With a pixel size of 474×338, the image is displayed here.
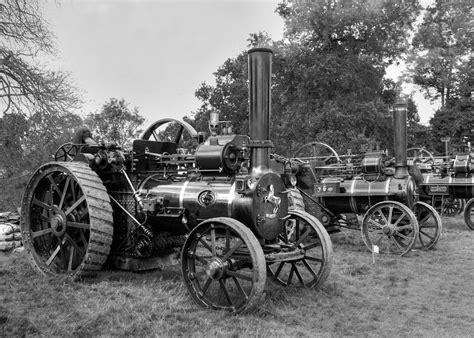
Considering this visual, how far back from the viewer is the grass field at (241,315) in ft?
12.5

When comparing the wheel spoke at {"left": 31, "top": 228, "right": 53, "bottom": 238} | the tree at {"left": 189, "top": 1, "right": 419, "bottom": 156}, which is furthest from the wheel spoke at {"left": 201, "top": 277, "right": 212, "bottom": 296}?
the tree at {"left": 189, "top": 1, "right": 419, "bottom": 156}

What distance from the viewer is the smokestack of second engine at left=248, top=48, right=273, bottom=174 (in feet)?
14.8

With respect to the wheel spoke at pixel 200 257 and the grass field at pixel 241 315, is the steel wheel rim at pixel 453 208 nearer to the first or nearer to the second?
the grass field at pixel 241 315

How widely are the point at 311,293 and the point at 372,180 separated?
13.4 ft

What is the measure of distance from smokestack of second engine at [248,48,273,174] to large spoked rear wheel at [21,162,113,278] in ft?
5.83

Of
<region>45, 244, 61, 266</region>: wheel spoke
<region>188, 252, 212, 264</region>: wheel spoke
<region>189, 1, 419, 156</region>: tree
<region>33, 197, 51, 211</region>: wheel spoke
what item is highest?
<region>189, 1, 419, 156</region>: tree

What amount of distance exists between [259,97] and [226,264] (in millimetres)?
1549

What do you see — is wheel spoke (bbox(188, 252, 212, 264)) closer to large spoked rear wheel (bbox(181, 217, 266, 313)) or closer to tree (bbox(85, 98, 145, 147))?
large spoked rear wheel (bbox(181, 217, 266, 313))

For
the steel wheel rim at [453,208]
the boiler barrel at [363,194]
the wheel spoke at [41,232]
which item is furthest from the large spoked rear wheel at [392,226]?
the steel wheel rim at [453,208]

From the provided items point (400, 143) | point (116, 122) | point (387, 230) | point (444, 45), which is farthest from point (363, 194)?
point (444, 45)

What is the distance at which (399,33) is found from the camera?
75.2 feet

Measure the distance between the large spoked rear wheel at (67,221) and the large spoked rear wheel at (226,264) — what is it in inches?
45.7

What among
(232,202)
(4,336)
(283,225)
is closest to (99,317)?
(4,336)

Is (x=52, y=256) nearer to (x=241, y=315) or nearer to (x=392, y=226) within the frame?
(x=241, y=315)
